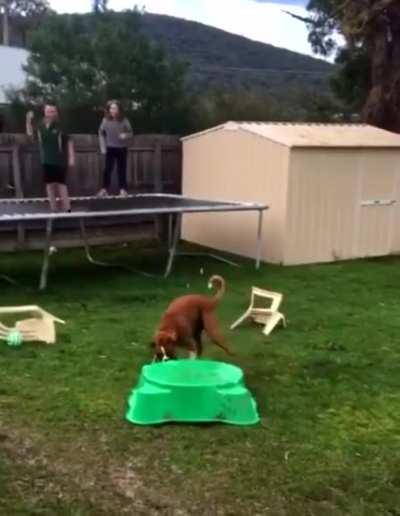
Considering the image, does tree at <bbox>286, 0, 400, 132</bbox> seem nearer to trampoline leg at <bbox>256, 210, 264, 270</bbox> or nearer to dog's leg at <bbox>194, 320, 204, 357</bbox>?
trampoline leg at <bbox>256, 210, 264, 270</bbox>

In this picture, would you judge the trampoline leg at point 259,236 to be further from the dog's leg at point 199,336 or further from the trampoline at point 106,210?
the dog's leg at point 199,336

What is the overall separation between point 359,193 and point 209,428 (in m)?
7.58

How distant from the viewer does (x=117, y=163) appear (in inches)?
480

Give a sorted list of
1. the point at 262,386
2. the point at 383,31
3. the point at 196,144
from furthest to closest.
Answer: the point at 383,31 < the point at 196,144 < the point at 262,386

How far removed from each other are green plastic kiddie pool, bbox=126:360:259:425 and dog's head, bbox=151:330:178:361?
2.71ft

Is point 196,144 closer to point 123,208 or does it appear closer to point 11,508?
point 123,208

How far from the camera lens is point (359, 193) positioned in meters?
11.9

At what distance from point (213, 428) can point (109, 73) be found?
12500 mm

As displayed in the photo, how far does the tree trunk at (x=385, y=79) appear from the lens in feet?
47.3

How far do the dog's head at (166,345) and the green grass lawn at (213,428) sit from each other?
26 cm

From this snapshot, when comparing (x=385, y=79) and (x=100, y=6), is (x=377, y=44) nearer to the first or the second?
(x=385, y=79)

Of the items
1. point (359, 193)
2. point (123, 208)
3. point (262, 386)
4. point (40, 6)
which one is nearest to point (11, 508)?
point (262, 386)

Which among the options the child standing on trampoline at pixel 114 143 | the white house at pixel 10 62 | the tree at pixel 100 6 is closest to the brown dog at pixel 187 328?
the child standing on trampoline at pixel 114 143

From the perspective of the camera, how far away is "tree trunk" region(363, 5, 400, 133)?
14.4m
